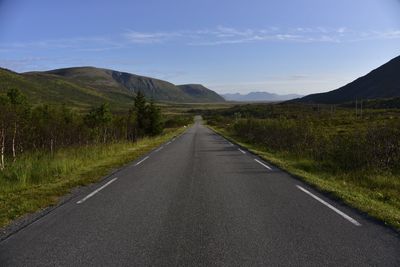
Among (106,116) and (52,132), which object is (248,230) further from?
(106,116)

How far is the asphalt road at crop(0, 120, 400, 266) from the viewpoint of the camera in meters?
5.32

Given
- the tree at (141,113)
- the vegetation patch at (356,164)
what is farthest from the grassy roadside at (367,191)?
the tree at (141,113)

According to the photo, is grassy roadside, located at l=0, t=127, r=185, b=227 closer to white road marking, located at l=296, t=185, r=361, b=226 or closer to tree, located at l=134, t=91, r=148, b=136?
white road marking, located at l=296, t=185, r=361, b=226

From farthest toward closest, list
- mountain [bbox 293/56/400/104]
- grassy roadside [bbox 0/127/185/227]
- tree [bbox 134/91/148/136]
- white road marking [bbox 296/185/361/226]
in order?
mountain [bbox 293/56/400/104]
tree [bbox 134/91/148/136]
grassy roadside [bbox 0/127/185/227]
white road marking [bbox 296/185/361/226]

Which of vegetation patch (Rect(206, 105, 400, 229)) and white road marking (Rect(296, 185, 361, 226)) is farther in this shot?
vegetation patch (Rect(206, 105, 400, 229))

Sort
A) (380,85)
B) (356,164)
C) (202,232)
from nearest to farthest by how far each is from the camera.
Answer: (202,232), (356,164), (380,85)

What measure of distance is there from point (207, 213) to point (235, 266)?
288 cm

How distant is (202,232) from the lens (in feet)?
21.4

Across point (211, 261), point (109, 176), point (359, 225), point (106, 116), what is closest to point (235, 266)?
point (211, 261)

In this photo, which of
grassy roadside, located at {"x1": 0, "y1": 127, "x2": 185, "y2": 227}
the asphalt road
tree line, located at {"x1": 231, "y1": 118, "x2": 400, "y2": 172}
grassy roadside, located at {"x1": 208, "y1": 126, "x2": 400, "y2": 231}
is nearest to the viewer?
the asphalt road

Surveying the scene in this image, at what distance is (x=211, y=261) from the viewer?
17.0ft

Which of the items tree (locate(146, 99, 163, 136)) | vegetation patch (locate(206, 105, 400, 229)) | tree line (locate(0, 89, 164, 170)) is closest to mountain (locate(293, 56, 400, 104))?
tree (locate(146, 99, 163, 136))

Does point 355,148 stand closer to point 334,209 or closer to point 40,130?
point 334,209

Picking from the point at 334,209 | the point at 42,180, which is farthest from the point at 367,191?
the point at 42,180
